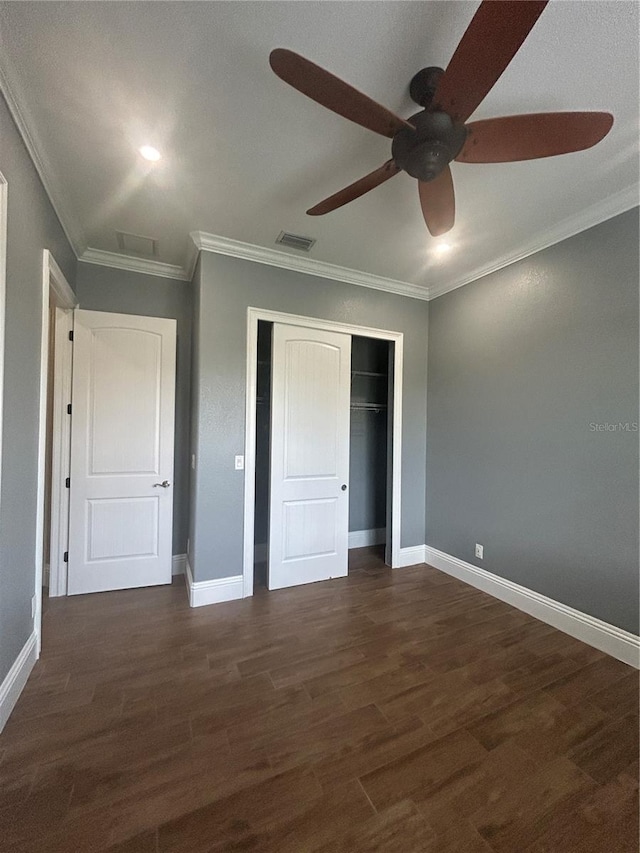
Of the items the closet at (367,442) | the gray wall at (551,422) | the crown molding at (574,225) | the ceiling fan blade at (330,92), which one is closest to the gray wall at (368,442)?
the closet at (367,442)

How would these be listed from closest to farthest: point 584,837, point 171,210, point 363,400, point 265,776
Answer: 1. point 584,837
2. point 265,776
3. point 171,210
4. point 363,400

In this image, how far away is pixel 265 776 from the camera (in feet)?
4.67

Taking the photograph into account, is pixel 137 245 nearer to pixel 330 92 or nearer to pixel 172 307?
pixel 172 307

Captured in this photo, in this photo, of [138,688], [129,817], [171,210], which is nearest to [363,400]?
[171,210]

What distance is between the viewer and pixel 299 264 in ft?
10.1

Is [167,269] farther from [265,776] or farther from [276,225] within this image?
[265,776]

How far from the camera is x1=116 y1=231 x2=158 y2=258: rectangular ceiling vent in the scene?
2.76m

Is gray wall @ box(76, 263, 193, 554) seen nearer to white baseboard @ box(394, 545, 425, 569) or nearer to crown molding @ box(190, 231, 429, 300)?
crown molding @ box(190, 231, 429, 300)

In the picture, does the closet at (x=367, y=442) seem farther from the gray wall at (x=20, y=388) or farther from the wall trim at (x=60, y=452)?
the gray wall at (x=20, y=388)

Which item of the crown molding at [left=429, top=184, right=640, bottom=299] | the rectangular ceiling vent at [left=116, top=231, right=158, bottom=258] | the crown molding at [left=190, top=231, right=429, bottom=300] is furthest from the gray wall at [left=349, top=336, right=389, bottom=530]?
the rectangular ceiling vent at [left=116, top=231, right=158, bottom=258]

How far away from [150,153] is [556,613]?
12.6 ft

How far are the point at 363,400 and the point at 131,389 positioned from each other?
8.23 ft

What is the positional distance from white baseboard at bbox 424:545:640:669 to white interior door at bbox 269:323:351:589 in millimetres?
1138

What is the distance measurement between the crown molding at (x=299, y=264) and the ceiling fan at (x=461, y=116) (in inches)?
54.6
